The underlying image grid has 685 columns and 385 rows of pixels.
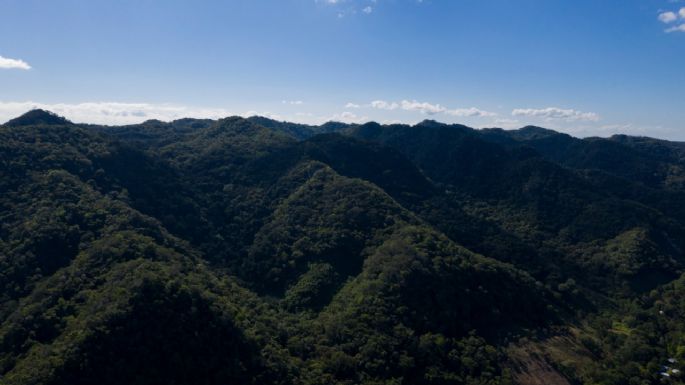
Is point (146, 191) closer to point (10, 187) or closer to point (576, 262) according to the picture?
point (10, 187)

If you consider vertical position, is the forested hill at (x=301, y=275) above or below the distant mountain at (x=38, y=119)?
below

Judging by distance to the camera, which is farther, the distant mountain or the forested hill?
the distant mountain

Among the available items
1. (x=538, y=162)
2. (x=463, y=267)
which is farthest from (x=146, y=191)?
(x=538, y=162)

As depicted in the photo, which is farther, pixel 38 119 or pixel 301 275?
pixel 38 119

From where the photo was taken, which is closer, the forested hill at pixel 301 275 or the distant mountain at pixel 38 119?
the forested hill at pixel 301 275

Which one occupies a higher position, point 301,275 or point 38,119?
point 38,119

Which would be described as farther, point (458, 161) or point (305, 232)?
point (458, 161)

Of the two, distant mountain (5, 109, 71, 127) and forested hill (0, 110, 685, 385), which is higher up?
distant mountain (5, 109, 71, 127)

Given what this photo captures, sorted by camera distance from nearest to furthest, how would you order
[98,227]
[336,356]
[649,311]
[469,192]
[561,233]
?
[336,356], [98,227], [649,311], [561,233], [469,192]
